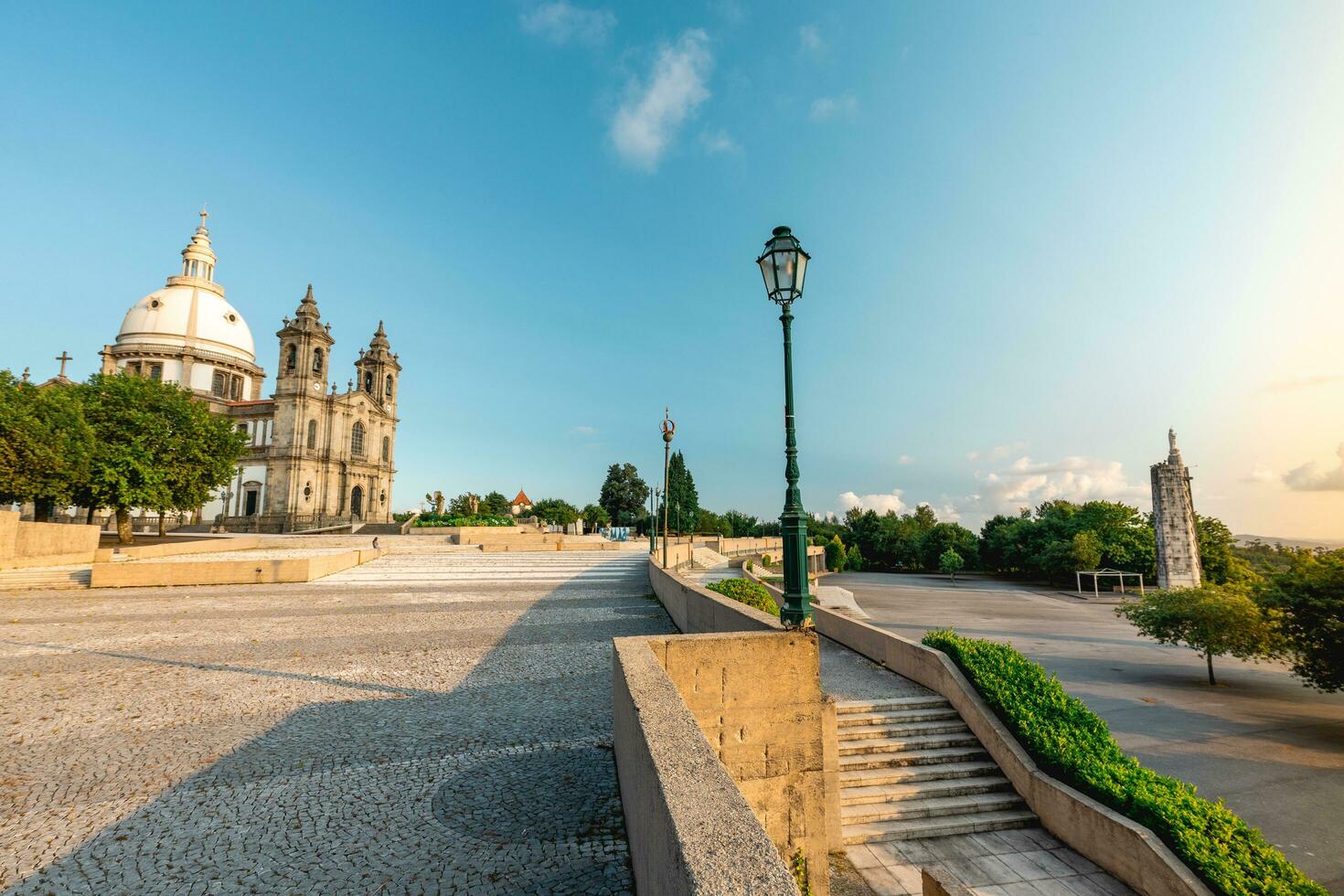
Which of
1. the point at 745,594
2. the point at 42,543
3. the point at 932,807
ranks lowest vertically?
the point at 932,807

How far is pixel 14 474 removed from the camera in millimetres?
22734

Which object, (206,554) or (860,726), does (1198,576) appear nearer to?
(860,726)

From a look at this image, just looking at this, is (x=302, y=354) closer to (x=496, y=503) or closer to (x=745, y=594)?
(x=496, y=503)

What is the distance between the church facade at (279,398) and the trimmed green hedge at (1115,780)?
53752 mm

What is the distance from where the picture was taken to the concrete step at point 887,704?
9.75 meters

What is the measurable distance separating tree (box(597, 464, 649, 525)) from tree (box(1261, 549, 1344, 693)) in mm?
76020

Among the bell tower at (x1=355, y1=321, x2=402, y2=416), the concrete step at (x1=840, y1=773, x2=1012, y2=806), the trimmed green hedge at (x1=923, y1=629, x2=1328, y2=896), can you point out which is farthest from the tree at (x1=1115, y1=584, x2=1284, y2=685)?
the bell tower at (x1=355, y1=321, x2=402, y2=416)

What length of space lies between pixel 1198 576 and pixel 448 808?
170ft

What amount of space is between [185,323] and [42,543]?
47837mm

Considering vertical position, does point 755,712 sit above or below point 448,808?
above

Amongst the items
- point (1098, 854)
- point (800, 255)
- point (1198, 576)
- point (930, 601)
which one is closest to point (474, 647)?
point (800, 255)

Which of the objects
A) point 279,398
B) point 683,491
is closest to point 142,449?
Answer: point 279,398

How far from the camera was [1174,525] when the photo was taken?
39.9 meters

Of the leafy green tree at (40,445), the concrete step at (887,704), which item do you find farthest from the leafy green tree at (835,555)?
the leafy green tree at (40,445)
